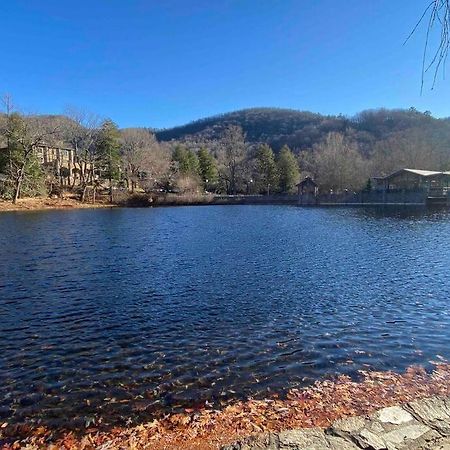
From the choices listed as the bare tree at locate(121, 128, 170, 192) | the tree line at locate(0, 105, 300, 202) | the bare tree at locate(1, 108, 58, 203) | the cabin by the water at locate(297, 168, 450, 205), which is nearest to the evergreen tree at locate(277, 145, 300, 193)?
the tree line at locate(0, 105, 300, 202)

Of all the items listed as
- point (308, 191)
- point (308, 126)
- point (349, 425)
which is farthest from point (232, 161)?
point (349, 425)

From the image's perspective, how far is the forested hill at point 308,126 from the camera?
433 feet

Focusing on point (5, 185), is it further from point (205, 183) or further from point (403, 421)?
point (403, 421)

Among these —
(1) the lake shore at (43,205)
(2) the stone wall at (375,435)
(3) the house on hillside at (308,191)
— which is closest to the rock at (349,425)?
(2) the stone wall at (375,435)

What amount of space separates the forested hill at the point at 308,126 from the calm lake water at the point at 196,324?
353 feet

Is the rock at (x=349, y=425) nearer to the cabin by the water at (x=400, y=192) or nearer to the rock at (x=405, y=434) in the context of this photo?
the rock at (x=405, y=434)

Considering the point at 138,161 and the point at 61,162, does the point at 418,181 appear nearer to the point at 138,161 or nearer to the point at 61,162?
A: the point at 138,161

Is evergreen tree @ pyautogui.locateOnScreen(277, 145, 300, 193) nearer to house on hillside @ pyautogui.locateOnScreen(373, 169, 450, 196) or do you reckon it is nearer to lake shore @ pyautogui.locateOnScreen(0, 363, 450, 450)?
house on hillside @ pyautogui.locateOnScreen(373, 169, 450, 196)

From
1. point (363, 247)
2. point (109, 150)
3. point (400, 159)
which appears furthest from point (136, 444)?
point (400, 159)

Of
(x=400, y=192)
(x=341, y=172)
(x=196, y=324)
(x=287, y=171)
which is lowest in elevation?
(x=196, y=324)

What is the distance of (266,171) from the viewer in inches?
3725

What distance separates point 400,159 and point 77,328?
99.4 metres

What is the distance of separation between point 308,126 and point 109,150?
108 metres

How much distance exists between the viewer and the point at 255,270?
16.6 m
